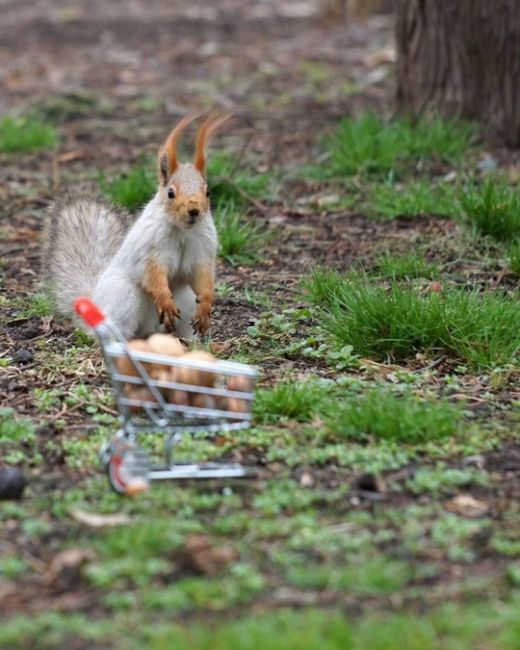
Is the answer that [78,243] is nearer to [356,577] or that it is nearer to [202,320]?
[202,320]

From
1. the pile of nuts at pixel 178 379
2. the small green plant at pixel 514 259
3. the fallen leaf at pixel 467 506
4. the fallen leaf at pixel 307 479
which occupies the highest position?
the pile of nuts at pixel 178 379

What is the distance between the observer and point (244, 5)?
13359 millimetres

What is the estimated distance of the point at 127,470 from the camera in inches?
121

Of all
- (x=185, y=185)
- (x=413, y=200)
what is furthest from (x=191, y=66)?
(x=185, y=185)

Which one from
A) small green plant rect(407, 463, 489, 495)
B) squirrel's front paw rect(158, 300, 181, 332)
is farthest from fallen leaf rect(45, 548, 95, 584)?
squirrel's front paw rect(158, 300, 181, 332)

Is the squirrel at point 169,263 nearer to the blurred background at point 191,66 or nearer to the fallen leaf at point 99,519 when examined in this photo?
the fallen leaf at point 99,519

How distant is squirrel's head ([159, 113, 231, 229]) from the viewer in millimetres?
A: 3893

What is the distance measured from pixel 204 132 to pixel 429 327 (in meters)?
0.99

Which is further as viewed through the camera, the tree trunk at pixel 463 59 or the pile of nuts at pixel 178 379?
the tree trunk at pixel 463 59

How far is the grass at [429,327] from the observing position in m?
4.12

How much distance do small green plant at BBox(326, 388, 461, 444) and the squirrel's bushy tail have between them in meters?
1.38

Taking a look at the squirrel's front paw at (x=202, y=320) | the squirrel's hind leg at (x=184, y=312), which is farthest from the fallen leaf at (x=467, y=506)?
the squirrel's hind leg at (x=184, y=312)

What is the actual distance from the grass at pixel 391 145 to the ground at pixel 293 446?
3cm

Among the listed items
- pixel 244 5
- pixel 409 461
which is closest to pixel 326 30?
pixel 244 5
